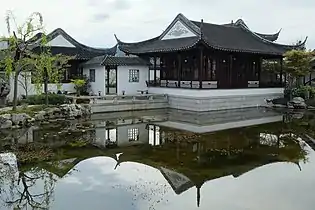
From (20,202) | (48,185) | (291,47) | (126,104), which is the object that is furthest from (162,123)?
(291,47)

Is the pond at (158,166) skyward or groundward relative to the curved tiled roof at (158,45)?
groundward

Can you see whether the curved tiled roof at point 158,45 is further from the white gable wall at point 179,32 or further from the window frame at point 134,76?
the window frame at point 134,76

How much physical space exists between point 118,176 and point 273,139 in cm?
684

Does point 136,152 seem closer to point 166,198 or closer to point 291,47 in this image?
point 166,198

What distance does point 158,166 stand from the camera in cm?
977

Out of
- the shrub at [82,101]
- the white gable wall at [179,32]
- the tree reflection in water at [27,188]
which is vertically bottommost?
the tree reflection in water at [27,188]

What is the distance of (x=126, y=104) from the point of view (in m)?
21.3

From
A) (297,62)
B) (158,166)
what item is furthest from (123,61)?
(158,166)

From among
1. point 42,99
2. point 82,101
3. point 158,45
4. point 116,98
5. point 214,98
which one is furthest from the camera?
point 158,45

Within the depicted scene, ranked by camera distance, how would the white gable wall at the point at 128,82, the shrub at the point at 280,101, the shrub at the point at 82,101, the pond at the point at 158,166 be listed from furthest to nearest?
the white gable wall at the point at 128,82
the shrub at the point at 280,101
the shrub at the point at 82,101
the pond at the point at 158,166

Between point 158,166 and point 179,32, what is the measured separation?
16.5 metres

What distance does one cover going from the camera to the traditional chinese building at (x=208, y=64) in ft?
72.7

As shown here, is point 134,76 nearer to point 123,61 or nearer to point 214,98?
point 123,61

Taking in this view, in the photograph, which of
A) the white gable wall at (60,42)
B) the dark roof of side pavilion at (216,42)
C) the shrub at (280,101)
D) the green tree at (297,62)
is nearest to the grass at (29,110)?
the dark roof of side pavilion at (216,42)
